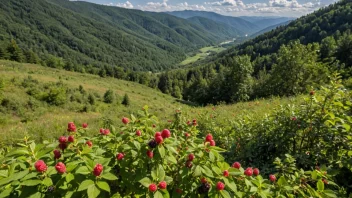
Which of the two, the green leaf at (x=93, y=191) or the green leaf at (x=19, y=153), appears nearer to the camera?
the green leaf at (x=93, y=191)

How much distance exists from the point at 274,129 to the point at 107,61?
187930 mm

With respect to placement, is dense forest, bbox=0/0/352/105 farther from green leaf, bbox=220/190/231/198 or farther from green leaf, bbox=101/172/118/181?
green leaf, bbox=101/172/118/181

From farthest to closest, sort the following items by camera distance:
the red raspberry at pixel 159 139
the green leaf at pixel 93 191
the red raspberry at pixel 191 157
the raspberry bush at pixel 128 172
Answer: the red raspberry at pixel 191 157 → the red raspberry at pixel 159 139 → the raspberry bush at pixel 128 172 → the green leaf at pixel 93 191

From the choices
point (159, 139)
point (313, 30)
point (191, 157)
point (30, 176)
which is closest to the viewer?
point (30, 176)

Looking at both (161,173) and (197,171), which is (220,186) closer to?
(197,171)

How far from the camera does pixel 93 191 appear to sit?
1533 millimetres

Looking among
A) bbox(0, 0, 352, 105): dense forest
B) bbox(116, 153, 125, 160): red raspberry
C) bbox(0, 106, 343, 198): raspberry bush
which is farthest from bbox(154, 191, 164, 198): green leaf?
bbox(0, 0, 352, 105): dense forest

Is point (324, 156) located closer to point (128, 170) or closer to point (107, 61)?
point (128, 170)

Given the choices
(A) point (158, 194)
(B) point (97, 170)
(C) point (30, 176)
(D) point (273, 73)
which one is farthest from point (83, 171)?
(D) point (273, 73)

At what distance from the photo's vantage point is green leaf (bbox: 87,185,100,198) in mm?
1497

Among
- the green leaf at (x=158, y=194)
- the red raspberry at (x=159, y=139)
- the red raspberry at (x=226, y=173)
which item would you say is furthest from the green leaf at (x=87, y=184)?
the red raspberry at (x=226, y=173)

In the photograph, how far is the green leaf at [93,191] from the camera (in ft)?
4.91

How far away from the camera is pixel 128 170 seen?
210 cm

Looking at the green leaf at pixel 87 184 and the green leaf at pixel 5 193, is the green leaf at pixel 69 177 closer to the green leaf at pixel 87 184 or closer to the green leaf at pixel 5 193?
the green leaf at pixel 87 184
